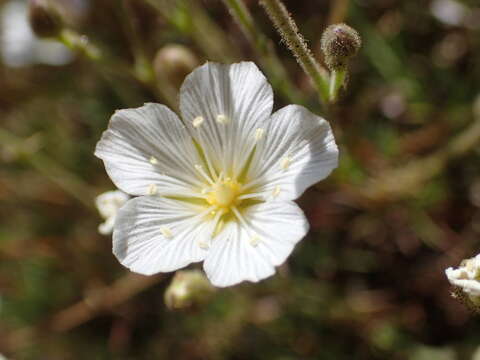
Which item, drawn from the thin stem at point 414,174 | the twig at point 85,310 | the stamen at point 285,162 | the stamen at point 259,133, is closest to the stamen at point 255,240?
the stamen at point 285,162

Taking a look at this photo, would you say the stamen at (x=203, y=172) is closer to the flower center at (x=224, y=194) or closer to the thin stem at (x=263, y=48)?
the flower center at (x=224, y=194)

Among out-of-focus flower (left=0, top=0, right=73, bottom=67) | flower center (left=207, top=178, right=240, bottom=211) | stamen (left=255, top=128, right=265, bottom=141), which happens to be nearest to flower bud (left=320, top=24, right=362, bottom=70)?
stamen (left=255, top=128, right=265, bottom=141)

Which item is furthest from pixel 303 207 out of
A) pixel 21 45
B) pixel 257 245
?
pixel 21 45

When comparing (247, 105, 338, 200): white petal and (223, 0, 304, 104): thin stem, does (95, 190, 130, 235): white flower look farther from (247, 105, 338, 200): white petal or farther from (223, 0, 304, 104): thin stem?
(223, 0, 304, 104): thin stem

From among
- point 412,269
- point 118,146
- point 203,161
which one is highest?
point 118,146

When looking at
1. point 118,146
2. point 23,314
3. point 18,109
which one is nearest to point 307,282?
point 118,146

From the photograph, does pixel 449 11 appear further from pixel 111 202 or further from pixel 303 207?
pixel 111 202

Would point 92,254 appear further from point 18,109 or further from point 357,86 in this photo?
point 357,86
